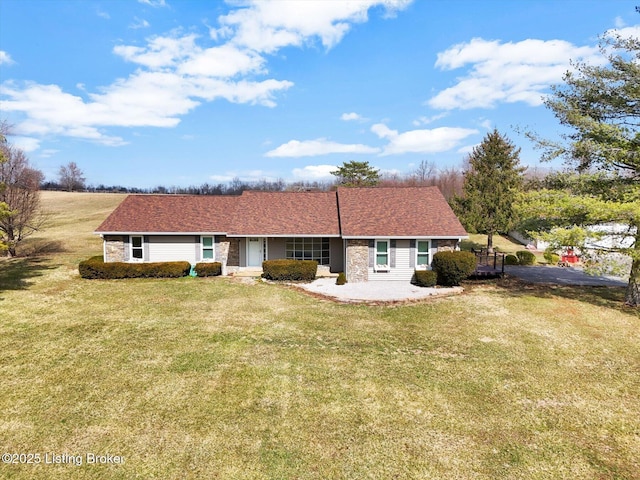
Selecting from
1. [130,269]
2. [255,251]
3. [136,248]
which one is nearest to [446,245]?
[255,251]

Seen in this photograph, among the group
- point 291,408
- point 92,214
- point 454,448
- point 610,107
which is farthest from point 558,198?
point 92,214

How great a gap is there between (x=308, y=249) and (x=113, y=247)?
11779 millimetres

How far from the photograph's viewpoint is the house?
2034cm

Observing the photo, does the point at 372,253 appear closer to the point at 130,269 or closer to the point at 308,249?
the point at 308,249

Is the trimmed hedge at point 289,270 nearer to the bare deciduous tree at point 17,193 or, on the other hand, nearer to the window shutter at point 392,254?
the window shutter at point 392,254

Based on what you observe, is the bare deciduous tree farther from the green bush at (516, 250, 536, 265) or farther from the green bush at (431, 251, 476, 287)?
the green bush at (516, 250, 536, 265)

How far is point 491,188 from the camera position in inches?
1193

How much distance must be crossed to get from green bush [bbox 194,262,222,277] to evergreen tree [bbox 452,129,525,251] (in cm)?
2055

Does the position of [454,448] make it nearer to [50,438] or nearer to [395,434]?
[395,434]

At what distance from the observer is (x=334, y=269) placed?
22781 mm

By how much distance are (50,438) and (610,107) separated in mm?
22231

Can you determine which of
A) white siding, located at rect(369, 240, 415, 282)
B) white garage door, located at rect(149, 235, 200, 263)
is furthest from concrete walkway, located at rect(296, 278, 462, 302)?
white garage door, located at rect(149, 235, 200, 263)

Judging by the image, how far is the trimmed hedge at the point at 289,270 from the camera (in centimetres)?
2009

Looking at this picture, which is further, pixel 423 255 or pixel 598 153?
pixel 423 255
